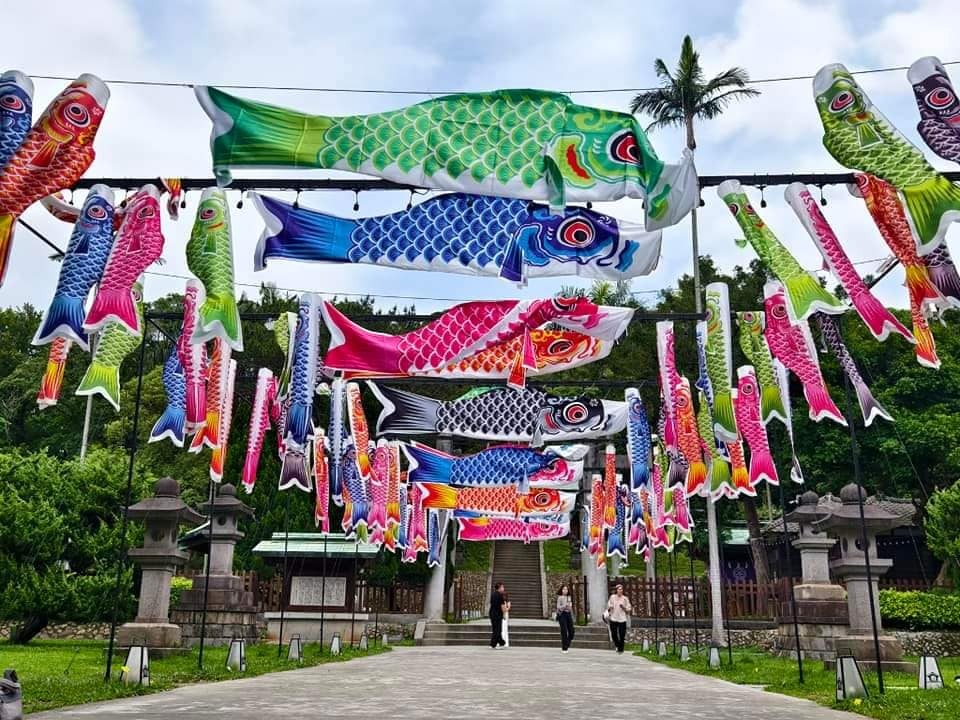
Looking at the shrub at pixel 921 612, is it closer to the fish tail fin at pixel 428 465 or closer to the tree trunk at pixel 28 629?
the fish tail fin at pixel 428 465

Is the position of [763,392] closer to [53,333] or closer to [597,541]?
[53,333]

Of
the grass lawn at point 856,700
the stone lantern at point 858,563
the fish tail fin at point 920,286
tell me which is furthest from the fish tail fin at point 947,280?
the stone lantern at point 858,563

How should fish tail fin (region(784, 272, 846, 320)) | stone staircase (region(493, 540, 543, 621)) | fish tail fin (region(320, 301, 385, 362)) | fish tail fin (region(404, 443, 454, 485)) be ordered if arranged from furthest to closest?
stone staircase (region(493, 540, 543, 621)) < fish tail fin (region(404, 443, 454, 485)) < fish tail fin (region(320, 301, 385, 362)) < fish tail fin (region(784, 272, 846, 320))

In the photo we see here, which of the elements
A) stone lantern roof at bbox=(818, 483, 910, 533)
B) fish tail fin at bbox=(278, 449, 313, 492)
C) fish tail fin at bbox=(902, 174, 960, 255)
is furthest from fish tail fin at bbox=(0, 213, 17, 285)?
stone lantern roof at bbox=(818, 483, 910, 533)

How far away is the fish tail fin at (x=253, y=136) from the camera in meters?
8.09

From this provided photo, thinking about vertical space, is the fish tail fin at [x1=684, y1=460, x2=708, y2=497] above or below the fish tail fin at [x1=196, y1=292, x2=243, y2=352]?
below

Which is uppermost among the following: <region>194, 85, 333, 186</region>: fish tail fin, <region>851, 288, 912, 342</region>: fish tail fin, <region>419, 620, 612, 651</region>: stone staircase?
<region>194, 85, 333, 186</region>: fish tail fin

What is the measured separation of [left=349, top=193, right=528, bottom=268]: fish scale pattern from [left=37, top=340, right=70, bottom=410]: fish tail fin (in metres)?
3.39

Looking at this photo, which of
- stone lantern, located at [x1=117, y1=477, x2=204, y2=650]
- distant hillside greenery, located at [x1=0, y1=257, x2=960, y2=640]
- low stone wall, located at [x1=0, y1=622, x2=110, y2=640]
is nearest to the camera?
stone lantern, located at [x1=117, y1=477, x2=204, y2=650]

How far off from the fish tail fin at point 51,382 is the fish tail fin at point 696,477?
9.09m

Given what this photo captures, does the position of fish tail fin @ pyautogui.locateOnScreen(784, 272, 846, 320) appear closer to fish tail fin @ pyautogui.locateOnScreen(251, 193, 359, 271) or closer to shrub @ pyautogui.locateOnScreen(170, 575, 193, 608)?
fish tail fin @ pyautogui.locateOnScreen(251, 193, 359, 271)

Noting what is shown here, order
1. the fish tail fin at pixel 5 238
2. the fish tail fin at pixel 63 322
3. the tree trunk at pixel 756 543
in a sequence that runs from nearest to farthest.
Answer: the fish tail fin at pixel 5 238 → the fish tail fin at pixel 63 322 → the tree trunk at pixel 756 543

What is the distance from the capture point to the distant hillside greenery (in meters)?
18.1

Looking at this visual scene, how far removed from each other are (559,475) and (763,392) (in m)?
12.6
